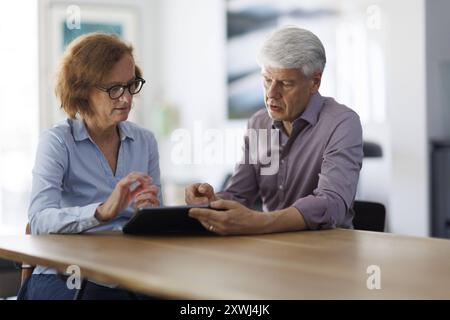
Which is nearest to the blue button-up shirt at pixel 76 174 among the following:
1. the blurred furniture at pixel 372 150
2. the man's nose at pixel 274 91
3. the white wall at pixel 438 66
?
the man's nose at pixel 274 91

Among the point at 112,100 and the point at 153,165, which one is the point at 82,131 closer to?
the point at 112,100

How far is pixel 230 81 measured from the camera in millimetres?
6887

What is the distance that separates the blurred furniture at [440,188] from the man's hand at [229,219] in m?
3.18

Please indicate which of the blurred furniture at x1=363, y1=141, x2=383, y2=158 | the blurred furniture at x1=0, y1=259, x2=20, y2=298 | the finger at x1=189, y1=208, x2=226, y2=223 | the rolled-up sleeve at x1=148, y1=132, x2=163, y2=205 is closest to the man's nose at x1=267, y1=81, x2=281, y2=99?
the rolled-up sleeve at x1=148, y1=132, x2=163, y2=205

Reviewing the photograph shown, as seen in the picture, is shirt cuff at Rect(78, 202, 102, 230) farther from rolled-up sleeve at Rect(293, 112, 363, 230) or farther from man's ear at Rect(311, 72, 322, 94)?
man's ear at Rect(311, 72, 322, 94)

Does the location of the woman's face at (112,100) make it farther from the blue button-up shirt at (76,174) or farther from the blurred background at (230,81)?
the blurred background at (230,81)

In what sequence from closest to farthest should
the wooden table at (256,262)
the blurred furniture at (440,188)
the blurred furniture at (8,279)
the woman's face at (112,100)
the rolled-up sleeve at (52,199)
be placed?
the wooden table at (256,262)
the rolled-up sleeve at (52,199)
the woman's face at (112,100)
the blurred furniture at (8,279)
the blurred furniture at (440,188)

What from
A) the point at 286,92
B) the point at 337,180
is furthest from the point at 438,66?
the point at 337,180

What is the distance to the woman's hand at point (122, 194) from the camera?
213cm

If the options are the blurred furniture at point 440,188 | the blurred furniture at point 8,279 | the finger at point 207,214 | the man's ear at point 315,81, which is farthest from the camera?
the blurred furniture at point 440,188

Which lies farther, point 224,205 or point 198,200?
point 198,200

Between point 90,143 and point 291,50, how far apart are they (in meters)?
0.75

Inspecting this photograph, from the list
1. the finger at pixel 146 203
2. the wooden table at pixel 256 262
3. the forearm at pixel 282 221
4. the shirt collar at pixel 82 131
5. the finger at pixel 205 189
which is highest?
the shirt collar at pixel 82 131
